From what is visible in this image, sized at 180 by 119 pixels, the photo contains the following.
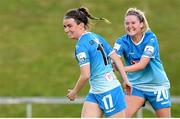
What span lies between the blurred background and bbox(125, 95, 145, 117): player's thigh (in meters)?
6.45

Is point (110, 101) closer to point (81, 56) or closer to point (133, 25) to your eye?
point (81, 56)

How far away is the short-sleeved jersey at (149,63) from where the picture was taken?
11008 mm

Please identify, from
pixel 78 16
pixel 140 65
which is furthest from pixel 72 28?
pixel 140 65

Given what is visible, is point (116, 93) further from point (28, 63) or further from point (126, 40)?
point (28, 63)

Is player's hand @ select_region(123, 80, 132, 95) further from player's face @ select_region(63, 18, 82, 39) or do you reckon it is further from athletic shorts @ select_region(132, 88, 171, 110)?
player's face @ select_region(63, 18, 82, 39)

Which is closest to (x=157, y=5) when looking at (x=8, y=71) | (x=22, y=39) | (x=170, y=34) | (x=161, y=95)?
(x=170, y=34)

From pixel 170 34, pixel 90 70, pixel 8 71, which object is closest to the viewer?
pixel 90 70

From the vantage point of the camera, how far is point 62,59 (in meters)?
22.3

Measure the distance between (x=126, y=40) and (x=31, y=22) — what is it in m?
14.4

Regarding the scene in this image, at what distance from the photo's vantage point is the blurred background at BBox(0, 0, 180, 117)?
20.1 m

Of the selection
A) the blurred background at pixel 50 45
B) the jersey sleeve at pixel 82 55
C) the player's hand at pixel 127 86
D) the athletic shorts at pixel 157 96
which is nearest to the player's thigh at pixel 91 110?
the player's hand at pixel 127 86

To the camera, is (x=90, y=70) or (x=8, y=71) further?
(x=8, y=71)

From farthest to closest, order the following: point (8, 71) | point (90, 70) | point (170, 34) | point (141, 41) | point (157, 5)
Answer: point (157, 5)
point (170, 34)
point (8, 71)
point (141, 41)
point (90, 70)

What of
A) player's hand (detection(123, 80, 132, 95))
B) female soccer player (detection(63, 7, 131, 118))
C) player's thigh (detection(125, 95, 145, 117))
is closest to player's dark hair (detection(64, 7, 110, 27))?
female soccer player (detection(63, 7, 131, 118))
